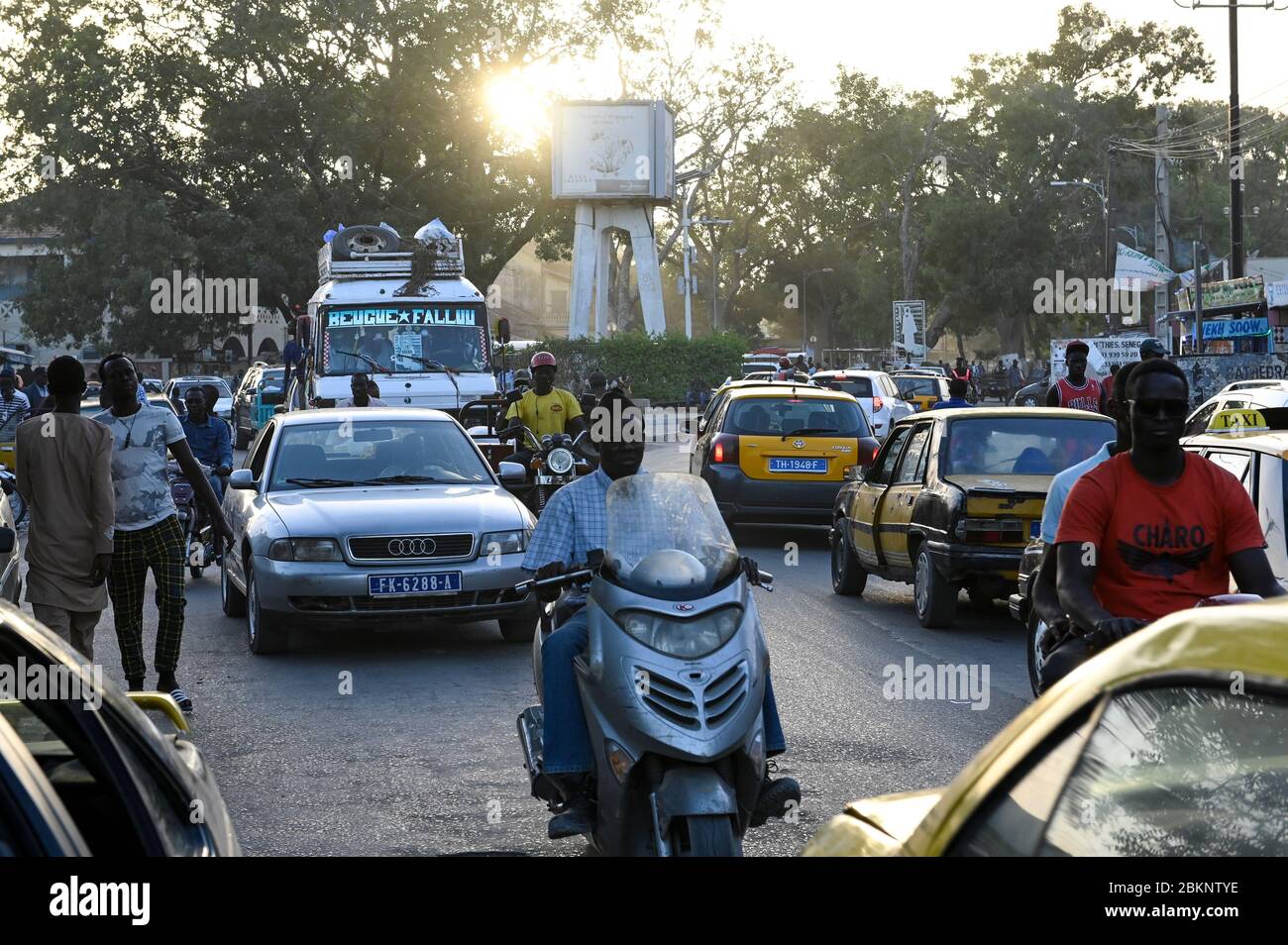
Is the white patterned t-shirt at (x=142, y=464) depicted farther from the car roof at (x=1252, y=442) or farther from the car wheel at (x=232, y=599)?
the car roof at (x=1252, y=442)

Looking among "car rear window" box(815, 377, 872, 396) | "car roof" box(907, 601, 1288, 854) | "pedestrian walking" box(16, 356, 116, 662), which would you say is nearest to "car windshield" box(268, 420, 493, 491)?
"pedestrian walking" box(16, 356, 116, 662)

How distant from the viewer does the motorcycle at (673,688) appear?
202 inches

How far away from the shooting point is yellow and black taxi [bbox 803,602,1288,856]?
227 cm

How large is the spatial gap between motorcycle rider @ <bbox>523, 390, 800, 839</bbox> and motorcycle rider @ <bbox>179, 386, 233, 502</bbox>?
975cm

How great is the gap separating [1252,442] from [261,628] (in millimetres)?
5942

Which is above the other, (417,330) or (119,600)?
(417,330)

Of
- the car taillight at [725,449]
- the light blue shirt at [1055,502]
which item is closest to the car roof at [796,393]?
the car taillight at [725,449]

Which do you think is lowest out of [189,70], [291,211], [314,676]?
[314,676]

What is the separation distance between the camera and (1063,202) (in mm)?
74125

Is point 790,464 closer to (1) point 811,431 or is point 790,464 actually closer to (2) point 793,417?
(1) point 811,431
